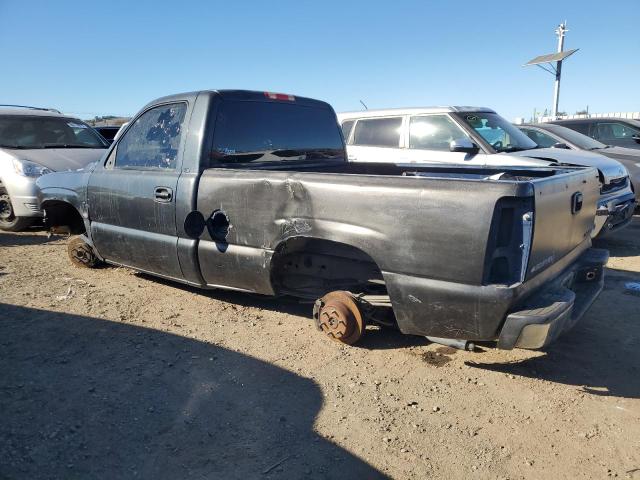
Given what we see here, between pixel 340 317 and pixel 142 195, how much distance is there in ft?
6.73

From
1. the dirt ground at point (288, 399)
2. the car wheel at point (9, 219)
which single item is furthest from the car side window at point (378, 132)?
the car wheel at point (9, 219)

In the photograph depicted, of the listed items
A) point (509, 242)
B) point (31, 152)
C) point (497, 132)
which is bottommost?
point (509, 242)

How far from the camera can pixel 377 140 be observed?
7238 millimetres

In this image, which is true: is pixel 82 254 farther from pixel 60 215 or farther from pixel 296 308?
pixel 296 308

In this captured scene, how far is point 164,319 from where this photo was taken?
4098mm

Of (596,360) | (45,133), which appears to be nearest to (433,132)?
(596,360)

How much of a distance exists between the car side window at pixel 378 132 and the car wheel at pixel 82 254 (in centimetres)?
408

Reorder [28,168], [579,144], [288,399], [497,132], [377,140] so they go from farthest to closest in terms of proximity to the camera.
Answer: [579,144] → [377,140] → [28,168] → [497,132] → [288,399]

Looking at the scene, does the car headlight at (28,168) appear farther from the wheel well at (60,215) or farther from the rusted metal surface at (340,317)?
the rusted metal surface at (340,317)

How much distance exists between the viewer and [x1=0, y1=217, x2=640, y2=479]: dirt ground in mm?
2363

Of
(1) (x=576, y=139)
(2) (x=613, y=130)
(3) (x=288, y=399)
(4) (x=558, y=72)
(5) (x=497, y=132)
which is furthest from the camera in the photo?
(4) (x=558, y=72)

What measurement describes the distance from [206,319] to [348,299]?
1.36 m

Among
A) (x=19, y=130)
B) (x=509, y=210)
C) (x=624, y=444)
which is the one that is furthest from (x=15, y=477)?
(x=19, y=130)

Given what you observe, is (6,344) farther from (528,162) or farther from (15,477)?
(528,162)
